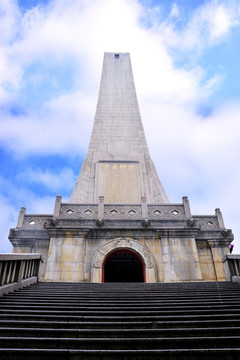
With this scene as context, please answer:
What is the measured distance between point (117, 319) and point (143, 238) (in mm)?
7591

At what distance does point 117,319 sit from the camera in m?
3.89

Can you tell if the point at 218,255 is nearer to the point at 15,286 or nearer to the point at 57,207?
the point at 57,207

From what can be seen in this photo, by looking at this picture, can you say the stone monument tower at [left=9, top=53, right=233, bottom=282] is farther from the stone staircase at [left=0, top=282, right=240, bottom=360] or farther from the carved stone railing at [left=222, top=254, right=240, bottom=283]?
the stone staircase at [left=0, top=282, right=240, bottom=360]

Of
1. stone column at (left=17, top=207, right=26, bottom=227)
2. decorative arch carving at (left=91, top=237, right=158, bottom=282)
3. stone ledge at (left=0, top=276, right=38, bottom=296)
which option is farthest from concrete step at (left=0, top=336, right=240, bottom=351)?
stone column at (left=17, top=207, right=26, bottom=227)

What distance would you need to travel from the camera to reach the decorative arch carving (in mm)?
10383

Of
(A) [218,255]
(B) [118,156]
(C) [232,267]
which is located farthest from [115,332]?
(B) [118,156]

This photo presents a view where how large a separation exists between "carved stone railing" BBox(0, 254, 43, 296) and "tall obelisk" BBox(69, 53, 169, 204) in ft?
23.1

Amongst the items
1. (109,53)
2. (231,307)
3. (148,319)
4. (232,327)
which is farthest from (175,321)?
(109,53)

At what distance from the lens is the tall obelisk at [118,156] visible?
1498 cm

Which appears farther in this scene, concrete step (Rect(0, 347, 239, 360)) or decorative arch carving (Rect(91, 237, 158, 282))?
decorative arch carving (Rect(91, 237, 158, 282))

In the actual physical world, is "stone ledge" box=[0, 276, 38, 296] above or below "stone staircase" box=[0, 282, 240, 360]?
above

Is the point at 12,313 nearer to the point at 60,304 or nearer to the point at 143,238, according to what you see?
the point at 60,304

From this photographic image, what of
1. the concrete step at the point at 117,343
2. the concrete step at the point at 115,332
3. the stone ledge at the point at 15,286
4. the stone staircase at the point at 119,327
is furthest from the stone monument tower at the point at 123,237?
the concrete step at the point at 117,343

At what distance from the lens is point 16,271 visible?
19.6ft
